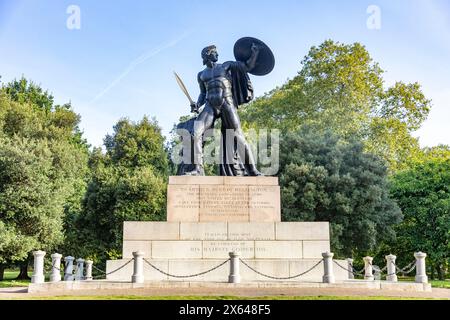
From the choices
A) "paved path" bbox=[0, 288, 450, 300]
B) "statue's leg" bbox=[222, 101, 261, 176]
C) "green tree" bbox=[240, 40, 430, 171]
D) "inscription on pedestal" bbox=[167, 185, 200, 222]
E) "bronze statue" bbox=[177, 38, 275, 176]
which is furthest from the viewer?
"green tree" bbox=[240, 40, 430, 171]

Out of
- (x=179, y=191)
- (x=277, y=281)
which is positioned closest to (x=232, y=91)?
(x=179, y=191)

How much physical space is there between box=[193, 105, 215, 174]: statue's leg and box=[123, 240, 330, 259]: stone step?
2911 mm

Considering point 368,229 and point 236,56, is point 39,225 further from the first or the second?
point 368,229

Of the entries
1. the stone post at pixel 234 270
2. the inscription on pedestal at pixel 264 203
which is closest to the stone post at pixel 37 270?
the stone post at pixel 234 270

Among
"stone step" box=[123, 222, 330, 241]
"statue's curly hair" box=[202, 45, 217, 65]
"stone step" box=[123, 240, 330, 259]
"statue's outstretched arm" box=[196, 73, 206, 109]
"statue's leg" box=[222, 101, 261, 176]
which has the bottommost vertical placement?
"stone step" box=[123, 240, 330, 259]

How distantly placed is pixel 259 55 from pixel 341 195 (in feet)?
45.0

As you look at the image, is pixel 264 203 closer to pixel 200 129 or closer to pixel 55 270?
pixel 200 129

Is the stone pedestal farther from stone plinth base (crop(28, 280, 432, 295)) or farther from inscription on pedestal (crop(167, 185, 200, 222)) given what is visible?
stone plinth base (crop(28, 280, 432, 295))

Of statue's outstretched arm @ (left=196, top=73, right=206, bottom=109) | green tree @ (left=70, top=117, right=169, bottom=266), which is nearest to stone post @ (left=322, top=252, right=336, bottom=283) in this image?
statue's outstretched arm @ (left=196, top=73, right=206, bottom=109)

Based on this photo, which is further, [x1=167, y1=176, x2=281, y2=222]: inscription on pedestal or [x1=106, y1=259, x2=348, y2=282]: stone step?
[x1=167, y1=176, x2=281, y2=222]: inscription on pedestal

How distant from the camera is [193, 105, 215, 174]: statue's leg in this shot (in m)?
18.5

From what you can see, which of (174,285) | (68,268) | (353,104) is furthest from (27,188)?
(353,104)

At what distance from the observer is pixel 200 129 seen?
61.3 ft
